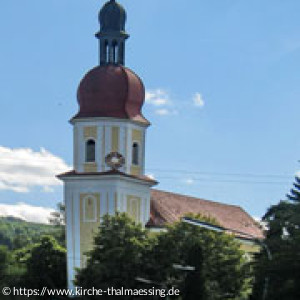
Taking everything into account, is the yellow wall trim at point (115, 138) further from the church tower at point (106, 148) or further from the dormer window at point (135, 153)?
the dormer window at point (135, 153)

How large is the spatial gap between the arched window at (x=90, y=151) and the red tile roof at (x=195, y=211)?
6.29 m

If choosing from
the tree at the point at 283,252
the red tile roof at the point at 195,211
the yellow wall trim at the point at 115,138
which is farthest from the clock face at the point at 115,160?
the tree at the point at 283,252

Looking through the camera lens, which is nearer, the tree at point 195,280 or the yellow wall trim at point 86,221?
the tree at point 195,280

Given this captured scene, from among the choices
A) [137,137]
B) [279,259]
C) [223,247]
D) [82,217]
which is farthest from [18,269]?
[279,259]

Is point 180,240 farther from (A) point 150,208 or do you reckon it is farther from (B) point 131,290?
(A) point 150,208

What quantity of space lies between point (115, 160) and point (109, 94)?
15.5 ft

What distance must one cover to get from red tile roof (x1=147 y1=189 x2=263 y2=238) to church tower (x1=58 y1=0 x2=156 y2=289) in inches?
60.6

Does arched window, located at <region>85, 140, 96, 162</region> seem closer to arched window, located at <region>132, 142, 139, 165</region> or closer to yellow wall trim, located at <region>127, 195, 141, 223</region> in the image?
arched window, located at <region>132, 142, 139, 165</region>

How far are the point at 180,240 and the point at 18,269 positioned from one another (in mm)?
16574

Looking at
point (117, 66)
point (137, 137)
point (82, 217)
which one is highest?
point (117, 66)

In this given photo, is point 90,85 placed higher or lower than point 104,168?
higher

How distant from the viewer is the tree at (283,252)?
54938mm

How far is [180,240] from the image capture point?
6588 cm

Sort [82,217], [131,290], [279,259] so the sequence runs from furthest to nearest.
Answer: [82,217] → [131,290] → [279,259]
